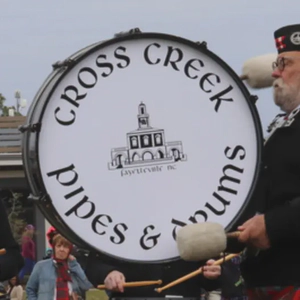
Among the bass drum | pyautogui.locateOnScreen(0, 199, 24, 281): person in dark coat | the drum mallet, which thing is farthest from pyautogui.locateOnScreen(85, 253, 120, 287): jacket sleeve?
the drum mallet

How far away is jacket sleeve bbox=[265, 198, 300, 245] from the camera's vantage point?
4.43 m

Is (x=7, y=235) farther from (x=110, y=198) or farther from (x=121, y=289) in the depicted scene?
(x=110, y=198)

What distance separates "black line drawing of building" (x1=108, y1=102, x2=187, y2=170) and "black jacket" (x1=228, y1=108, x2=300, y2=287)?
0.35m

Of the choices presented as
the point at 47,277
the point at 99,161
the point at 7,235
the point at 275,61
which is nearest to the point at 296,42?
the point at 275,61

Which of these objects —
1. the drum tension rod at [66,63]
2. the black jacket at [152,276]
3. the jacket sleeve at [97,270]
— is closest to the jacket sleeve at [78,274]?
the black jacket at [152,276]

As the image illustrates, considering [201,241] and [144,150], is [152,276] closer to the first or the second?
[144,150]

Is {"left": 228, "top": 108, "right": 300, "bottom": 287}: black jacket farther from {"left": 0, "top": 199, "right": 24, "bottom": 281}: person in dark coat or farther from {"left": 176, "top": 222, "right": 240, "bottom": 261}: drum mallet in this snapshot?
{"left": 0, "top": 199, "right": 24, "bottom": 281}: person in dark coat

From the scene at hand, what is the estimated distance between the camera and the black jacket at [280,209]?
4445 millimetres

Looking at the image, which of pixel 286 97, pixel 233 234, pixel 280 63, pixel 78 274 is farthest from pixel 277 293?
pixel 78 274

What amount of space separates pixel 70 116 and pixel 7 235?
1379mm

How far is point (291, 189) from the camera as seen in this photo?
4.49 m

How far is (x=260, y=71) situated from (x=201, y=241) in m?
0.88

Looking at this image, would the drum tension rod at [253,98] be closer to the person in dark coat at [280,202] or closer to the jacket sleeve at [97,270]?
the person in dark coat at [280,202]

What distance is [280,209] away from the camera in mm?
4469
